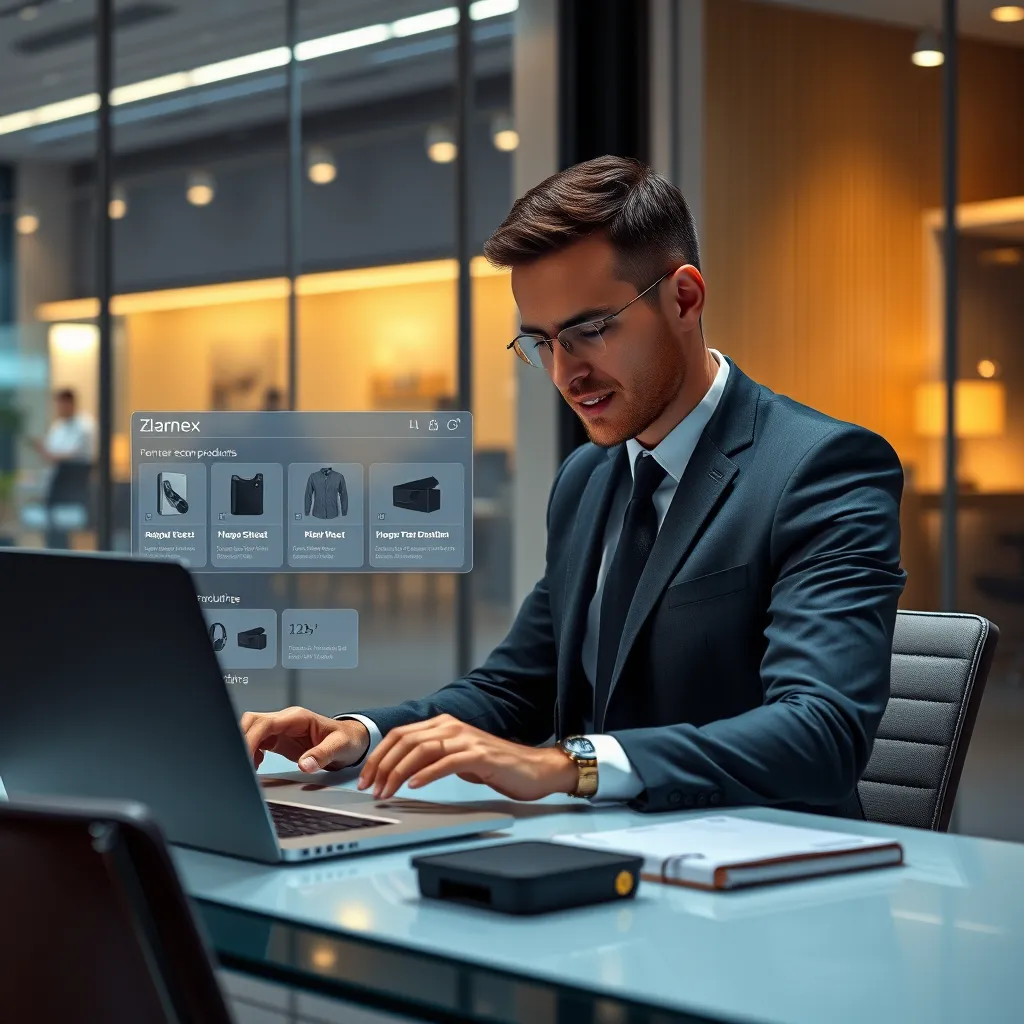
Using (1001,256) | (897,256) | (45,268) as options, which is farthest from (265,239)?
(1001,256)

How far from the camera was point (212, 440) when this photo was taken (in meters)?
2.87

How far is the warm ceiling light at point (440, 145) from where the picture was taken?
6020 mm

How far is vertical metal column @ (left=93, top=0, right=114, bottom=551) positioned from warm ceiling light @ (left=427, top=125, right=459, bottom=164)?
1203 millimetres

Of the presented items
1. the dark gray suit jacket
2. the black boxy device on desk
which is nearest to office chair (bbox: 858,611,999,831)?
the dark gray suit jacket

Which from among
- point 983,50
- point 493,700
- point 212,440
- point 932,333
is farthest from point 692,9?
point 493,700

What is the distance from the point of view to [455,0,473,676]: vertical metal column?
586 centimetres

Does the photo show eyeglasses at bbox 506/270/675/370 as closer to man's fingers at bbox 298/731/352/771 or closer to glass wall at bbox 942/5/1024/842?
man's fingers at bbox 298/731/352/771

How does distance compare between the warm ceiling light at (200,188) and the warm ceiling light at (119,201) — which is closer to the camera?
the warm ceiling light at (119,201)

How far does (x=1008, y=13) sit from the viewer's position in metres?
4.84

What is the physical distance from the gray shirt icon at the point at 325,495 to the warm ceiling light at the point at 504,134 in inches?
125

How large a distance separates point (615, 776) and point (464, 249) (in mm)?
4487

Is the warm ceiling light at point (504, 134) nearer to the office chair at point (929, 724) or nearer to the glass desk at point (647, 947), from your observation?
the office chair at point (929, 724)

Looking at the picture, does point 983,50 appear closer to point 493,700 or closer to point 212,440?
point 212,440

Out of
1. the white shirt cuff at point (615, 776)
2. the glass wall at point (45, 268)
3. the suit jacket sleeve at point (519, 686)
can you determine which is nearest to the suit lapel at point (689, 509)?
the suit jacket sleeve at point (519, 686)
